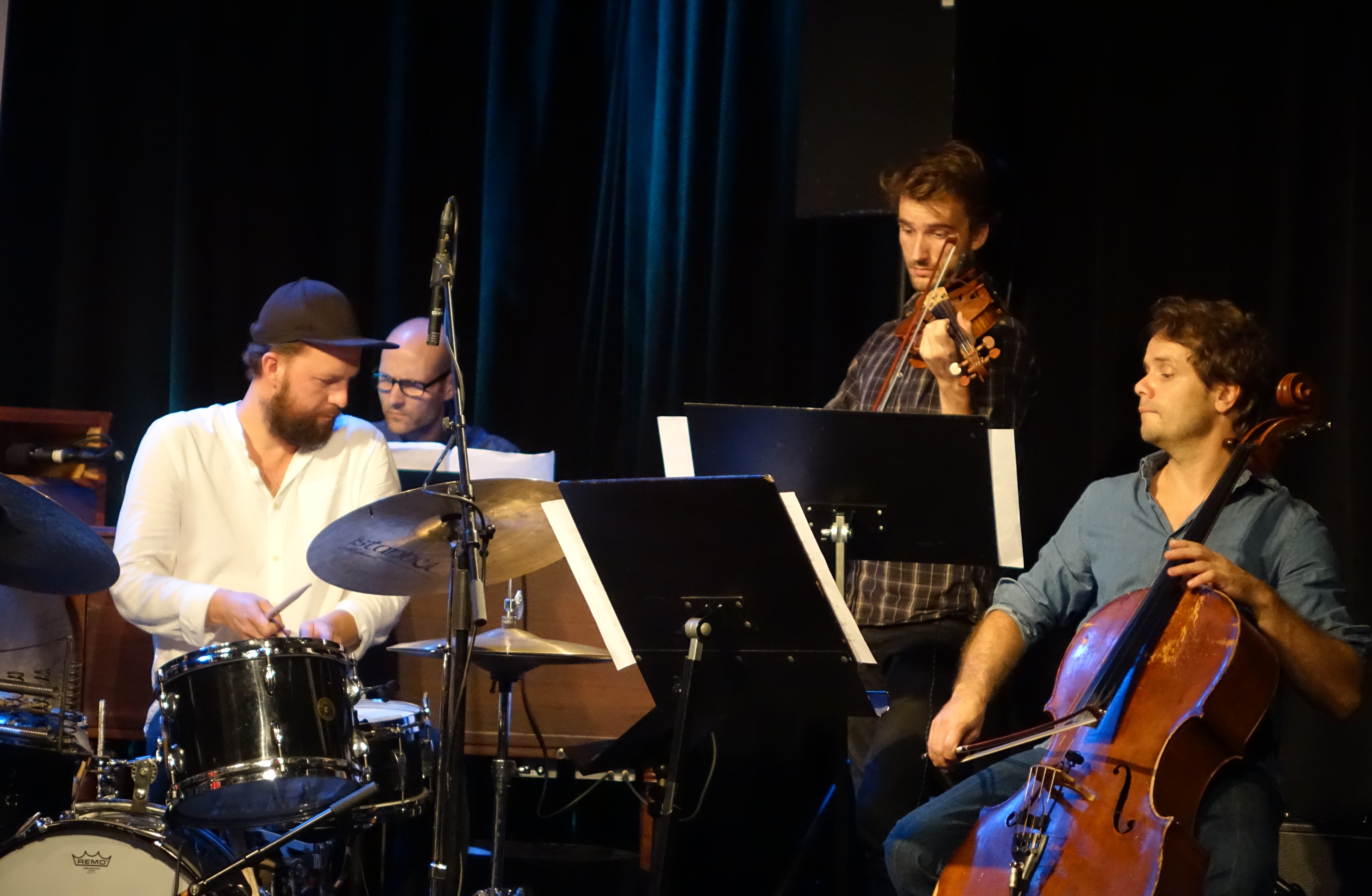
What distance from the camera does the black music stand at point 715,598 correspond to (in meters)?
2.30

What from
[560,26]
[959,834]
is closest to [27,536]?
[959,834]

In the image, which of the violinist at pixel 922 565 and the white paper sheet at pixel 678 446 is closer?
the white paper sheet at pixel 678 446

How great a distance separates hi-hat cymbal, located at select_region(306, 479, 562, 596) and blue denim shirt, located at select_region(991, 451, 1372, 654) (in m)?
1.06

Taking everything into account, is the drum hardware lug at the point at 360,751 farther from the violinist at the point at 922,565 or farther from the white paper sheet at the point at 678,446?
the violinist at the point at 922,565

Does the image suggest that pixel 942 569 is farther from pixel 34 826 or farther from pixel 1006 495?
pixel 34 826

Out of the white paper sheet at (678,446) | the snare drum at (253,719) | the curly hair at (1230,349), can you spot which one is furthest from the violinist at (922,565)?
the snare drum at (253,719)

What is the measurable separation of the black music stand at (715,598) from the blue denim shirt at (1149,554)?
0.68 metres

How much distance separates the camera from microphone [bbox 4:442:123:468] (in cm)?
410

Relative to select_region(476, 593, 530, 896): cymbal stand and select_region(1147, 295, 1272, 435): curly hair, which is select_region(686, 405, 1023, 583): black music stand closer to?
select_region(1147, 295, 1272, 435): curly hair

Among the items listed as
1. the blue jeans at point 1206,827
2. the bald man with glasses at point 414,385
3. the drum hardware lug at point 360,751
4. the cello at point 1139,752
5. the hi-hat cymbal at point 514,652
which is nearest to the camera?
the cello at point 1139,752

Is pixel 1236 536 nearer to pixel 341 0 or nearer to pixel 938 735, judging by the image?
pixel 938 735

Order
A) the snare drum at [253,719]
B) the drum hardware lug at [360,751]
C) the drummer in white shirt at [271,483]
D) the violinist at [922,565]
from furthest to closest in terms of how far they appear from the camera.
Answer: the drummer in white shirt at [271,483]
the violinist at [922,565]
the drum hardware lug at [360,751]
the snare drum at [253,719]

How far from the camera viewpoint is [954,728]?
102 inches

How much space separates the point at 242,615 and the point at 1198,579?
2.07 metres
